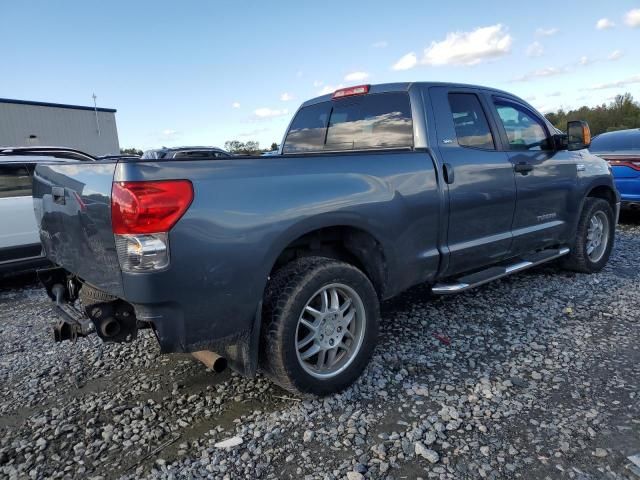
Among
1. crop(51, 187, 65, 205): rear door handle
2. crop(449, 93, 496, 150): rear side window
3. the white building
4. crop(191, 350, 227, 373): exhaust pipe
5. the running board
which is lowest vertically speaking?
crop(191, 350, 227, 373): exhaust pipe

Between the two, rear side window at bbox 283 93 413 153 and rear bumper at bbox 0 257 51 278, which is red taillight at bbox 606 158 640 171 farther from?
rear bumper at bbox 0 257 51 278

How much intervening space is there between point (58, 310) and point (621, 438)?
3258 mm

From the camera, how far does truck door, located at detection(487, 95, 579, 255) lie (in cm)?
405

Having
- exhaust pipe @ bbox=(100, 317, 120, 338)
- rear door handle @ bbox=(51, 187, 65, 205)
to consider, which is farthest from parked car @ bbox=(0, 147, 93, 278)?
exhaust pipe @ bbox=(100, 317, 120, 338)

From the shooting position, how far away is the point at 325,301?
8.95 feet

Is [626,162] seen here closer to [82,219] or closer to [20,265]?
[82,219]

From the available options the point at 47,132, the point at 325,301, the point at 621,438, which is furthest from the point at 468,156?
the point at 47,132

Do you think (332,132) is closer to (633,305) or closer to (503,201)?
(503,201)

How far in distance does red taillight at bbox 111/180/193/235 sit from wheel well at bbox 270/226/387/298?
0.87m

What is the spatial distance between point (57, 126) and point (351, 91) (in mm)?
34107

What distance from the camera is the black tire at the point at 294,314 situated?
2514 millimetres

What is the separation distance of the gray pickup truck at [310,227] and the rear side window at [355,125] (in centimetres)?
1

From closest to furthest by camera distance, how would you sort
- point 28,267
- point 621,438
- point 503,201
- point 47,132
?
point 621,438, point 503,201, point 28,267, point 47,132

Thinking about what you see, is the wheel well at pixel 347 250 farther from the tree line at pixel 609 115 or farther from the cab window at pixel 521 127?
the tree line at pixel 609 115
